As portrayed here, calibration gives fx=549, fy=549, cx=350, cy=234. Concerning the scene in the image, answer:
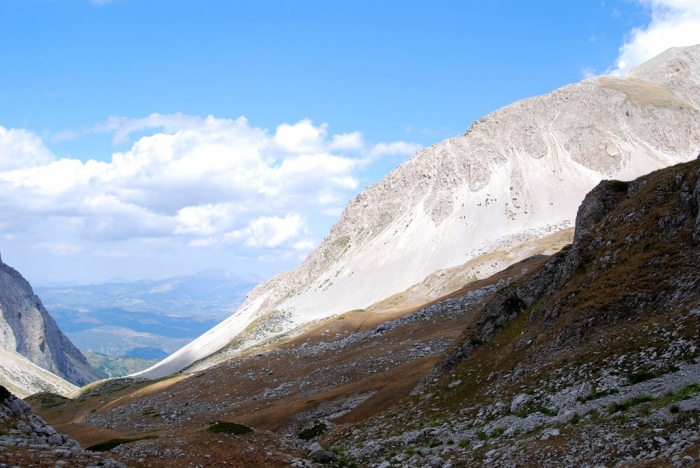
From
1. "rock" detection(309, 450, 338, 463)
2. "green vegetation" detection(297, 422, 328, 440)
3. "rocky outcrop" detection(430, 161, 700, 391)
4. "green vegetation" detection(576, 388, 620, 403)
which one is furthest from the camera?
"green vegetation" detection(297, 422, 328, 440)

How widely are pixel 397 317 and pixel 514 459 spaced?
71142 millimetres

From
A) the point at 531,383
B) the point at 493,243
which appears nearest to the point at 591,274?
the point at 531,383

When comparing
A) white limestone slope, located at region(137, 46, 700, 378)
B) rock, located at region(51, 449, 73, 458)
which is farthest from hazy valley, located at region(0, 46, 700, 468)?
white limestone slope, located at region(137, 46, 700, 378)

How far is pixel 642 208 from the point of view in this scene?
31.4 m

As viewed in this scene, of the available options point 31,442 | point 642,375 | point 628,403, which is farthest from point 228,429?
point 642,375

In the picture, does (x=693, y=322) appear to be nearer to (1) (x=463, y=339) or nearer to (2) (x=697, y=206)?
(2) (x=697, y=206)

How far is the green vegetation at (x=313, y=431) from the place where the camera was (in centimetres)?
4078

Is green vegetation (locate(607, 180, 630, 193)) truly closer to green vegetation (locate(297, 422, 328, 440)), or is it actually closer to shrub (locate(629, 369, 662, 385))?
shrub (locate(629, 369, 662, 385))

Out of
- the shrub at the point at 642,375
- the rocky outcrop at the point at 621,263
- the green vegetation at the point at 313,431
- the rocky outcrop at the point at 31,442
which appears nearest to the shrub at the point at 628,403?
the shrub at the point at 642,375

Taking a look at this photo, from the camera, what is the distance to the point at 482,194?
165500 mm

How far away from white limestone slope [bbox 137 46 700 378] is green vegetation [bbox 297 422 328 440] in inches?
3976

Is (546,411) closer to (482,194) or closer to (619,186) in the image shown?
(619,186)

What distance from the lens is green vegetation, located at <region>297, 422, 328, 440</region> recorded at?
134 feet

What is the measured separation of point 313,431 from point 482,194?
5272 inches
